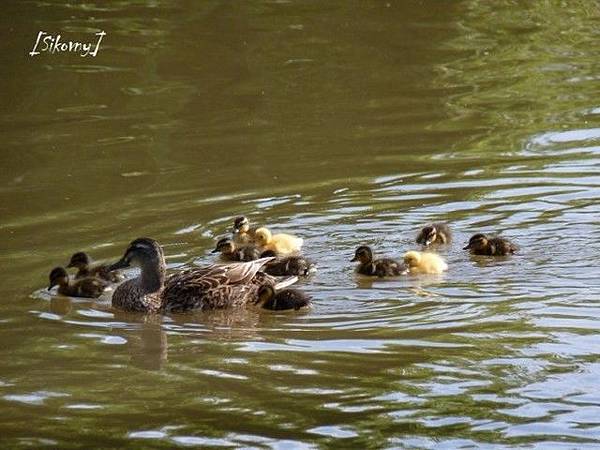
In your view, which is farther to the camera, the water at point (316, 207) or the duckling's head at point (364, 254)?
the duckling's head at point (364, 254)

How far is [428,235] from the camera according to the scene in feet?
29.3

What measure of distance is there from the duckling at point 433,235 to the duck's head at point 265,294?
106 cm

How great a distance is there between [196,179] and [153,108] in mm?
2298

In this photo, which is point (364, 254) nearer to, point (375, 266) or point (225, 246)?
point (375, 266)

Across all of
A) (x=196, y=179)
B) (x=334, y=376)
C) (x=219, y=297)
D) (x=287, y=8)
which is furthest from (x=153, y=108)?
(x=334, y=376)

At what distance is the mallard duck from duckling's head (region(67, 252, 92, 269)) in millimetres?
288

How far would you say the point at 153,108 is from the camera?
12.9m

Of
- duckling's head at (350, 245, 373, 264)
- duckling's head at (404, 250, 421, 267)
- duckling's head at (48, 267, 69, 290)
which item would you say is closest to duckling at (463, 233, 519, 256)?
duckling's head at (404, 250, 421, 267)

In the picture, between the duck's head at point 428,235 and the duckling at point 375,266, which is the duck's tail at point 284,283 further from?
the duck's head at point 428,235

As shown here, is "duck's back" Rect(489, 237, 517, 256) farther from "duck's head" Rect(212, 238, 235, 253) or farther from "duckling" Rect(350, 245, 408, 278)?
"duck's head" Rect(212, 238, 235, 253)

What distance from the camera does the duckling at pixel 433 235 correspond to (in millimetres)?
8930

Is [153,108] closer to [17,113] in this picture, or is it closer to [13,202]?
[17,113]

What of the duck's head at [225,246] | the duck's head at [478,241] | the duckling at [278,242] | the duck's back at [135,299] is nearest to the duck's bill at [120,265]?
the duck's back at [135,299]

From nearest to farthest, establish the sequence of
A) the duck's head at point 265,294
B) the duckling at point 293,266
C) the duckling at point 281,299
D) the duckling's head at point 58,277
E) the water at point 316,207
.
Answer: the water at point 316,207
the duckling at point 281,299
the duck's head at point 265,294
the duckling's head at point 58,277
the duckling at point 293,266
